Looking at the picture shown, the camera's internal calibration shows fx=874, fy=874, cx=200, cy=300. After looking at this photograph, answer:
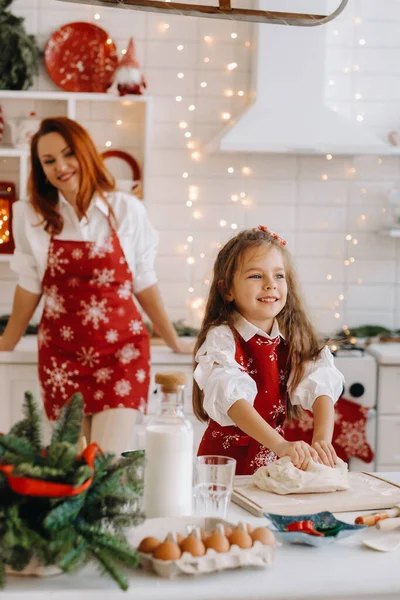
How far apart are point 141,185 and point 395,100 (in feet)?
4.07

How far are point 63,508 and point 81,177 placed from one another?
1868mm

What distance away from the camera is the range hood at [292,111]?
11.6 ft

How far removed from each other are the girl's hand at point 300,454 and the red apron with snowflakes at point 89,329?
1.22 meters

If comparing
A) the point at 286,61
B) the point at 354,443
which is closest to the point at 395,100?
the point at 286,61

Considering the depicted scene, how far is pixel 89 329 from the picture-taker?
2951 mm

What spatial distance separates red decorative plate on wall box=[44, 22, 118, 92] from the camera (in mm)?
3752

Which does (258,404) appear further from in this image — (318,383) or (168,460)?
(168,460)

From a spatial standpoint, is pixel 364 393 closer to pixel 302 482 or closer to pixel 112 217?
pixel 112 217

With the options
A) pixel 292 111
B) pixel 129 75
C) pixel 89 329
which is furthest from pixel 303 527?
pixel 129 75

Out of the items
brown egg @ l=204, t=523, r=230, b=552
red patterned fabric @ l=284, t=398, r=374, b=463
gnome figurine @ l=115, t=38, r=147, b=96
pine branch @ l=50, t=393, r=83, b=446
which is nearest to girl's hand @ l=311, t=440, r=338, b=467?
brown egg @ l=204, t=523, r=230, b=552

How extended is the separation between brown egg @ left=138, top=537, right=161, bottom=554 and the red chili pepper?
0.25m

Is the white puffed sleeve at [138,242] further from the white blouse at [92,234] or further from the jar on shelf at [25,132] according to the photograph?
the jar on shelf at [25,132]

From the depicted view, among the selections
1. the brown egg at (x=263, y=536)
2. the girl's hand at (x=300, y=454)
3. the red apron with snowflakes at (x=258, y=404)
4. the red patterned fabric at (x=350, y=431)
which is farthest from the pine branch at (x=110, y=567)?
the red patterned fabric at (x=350, y=431)

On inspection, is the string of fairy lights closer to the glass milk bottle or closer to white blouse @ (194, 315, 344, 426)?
white blouse @ (194, 315, 344, 426)
